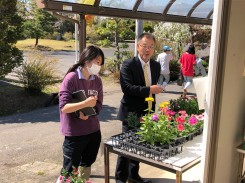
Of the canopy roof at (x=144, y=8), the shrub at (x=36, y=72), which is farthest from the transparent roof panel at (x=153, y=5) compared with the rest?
the shrub at (x=36, y=72)

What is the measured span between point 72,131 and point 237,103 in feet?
4.67

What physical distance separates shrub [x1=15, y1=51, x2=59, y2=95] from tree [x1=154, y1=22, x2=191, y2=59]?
7485mm

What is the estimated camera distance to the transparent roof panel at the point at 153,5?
4493 mm

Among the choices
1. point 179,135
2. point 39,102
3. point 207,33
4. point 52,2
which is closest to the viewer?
point 179,135

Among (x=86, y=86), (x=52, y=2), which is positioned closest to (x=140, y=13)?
(x=52, y=2)

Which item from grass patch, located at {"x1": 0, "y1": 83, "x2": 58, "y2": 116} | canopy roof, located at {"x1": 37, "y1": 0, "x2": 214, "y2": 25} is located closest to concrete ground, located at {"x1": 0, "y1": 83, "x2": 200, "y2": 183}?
grass patch, located at {"x1": 0, "y1": 83, "x2": 58, "y2": 116}

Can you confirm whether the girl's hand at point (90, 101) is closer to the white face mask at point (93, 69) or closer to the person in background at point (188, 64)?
the white face mask at point (93, 69)

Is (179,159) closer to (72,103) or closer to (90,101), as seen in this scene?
(90,101)

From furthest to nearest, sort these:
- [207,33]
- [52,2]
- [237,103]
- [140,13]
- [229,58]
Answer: [207,33], [140,13], [52,2], [237,103], [229,58]

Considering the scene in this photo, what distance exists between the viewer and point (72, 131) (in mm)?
2768

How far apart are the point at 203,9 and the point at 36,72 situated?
4730 mm

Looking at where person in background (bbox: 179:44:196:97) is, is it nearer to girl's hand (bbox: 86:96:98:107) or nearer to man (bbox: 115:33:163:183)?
man (bbox: 115:33:163:183)

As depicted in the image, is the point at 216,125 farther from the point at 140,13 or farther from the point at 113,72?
the point at 113,72

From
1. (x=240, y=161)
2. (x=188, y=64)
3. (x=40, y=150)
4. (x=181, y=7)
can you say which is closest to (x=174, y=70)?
(x=188, y=64)
